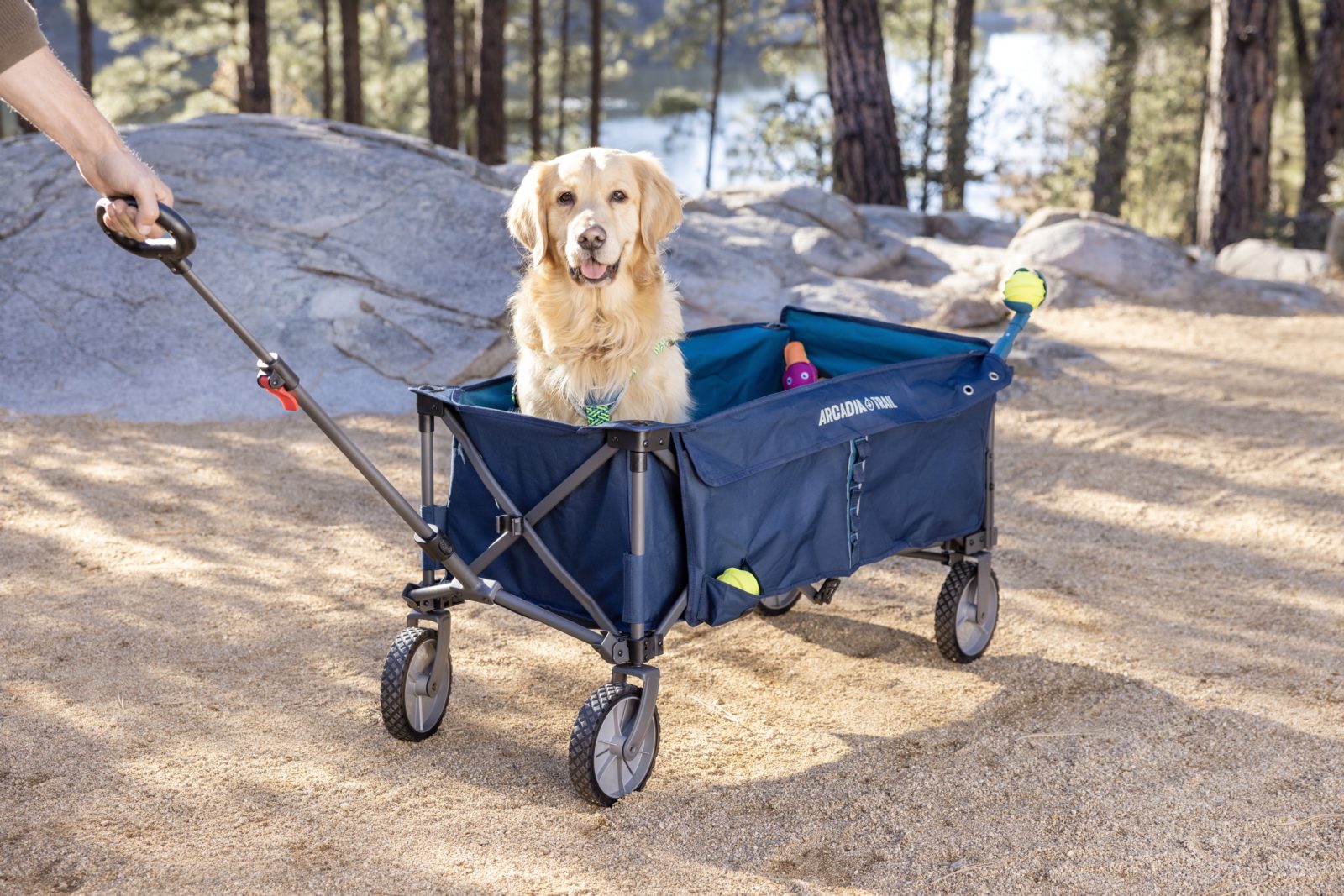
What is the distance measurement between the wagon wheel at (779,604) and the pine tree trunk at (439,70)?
11.6 m

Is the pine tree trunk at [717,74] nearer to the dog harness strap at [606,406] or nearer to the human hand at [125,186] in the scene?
the dog harness strap at [606,406]

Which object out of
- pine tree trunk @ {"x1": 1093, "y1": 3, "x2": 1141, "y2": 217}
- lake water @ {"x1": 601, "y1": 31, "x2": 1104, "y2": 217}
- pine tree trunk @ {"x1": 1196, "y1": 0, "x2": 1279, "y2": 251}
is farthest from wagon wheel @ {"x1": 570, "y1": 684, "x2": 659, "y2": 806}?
pine tree trunk @ {"x1": 1093, "y1": 3, "x2": 1141, "y2": 217}

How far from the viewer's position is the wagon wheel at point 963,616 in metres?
3.89

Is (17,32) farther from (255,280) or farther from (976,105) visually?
(976,105)

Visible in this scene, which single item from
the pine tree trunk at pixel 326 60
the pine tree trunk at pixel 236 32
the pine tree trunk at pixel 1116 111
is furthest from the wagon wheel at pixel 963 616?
the pine tree trunk at pixel 326 60

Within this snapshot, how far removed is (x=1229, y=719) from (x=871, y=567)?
1.60 meters

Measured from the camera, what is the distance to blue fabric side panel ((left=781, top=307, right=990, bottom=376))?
13.3ft

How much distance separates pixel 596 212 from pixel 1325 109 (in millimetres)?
14437

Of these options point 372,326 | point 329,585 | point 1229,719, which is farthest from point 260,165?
point 1229,719

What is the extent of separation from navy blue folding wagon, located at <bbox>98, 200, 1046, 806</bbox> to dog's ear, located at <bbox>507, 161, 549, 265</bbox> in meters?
0.42

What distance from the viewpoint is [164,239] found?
2.51 m

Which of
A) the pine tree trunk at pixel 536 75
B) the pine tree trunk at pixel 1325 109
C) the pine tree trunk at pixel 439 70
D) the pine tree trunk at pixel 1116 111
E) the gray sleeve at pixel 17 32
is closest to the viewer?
the gray sleeve at pixel 17 32

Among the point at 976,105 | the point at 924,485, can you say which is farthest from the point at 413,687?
the point at 976,105

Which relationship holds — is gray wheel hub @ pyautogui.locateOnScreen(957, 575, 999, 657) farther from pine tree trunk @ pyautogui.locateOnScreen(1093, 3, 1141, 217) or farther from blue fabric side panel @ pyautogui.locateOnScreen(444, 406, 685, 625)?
pine tree trunk @ pyautogui.locateOnScreen(1093, 3, 1141, 217)
